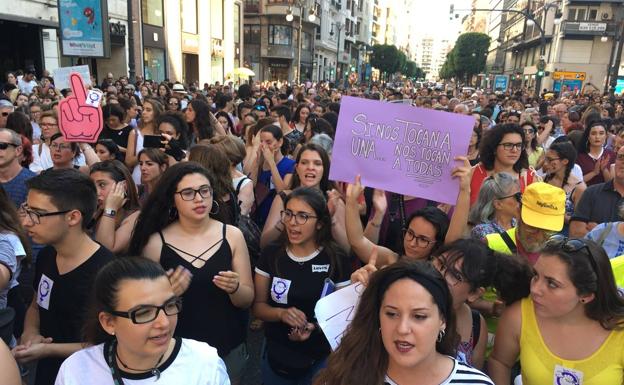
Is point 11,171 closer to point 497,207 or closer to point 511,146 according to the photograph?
point 497,207

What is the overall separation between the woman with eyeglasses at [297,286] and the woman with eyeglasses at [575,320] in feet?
3.51

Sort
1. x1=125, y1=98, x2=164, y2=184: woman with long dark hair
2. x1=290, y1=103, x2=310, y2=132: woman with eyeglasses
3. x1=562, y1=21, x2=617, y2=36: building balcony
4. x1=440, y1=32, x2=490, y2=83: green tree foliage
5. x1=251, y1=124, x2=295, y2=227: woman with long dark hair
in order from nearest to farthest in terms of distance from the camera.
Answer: x1=251, y1=124, x2=295, y2=227: woman with long dark hair
x1=125, y1=98, x2=164, y2=184: woman with long dark hair
x1=290, y1=103, x2=310, y2=132: woman with eyeglasses
x1=562, y1=21, x2=617, y2=36: building balcony
x1=440, y1=32, x2=490, y2=83: green tree foliage

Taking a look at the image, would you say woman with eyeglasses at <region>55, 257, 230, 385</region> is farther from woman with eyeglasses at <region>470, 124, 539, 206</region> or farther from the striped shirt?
woman with eyeglasses at <region>470, 124, 539, 206</region>

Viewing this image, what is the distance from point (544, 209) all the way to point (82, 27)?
51.9 feet

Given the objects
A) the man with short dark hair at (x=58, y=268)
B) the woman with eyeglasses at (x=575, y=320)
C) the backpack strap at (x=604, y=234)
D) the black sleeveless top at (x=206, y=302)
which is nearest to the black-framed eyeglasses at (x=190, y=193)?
the black sleeveless top at (x=206, y=302)

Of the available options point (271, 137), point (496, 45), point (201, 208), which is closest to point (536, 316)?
point (201, 208)

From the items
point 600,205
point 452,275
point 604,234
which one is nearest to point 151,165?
point 452,275

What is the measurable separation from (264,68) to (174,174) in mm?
45955

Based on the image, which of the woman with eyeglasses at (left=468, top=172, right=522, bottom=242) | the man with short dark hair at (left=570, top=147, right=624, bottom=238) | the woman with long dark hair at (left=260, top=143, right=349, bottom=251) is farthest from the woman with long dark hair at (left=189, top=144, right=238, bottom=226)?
the man with short dark hair at (left=570, top=147, right=624, bottom=238)

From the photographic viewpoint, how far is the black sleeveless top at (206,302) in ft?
8.13

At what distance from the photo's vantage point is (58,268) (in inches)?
92.5

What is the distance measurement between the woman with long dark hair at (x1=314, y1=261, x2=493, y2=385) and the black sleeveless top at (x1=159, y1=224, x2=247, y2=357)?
81cm

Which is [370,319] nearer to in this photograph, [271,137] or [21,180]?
[21,180]

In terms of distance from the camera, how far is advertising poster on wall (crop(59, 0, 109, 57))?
1484 centimetres
